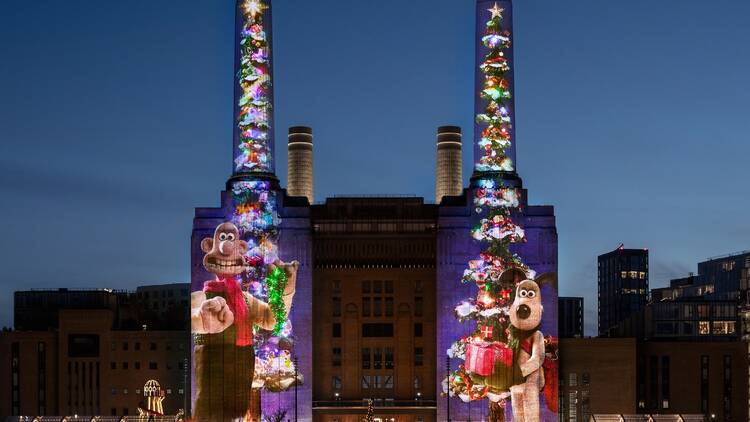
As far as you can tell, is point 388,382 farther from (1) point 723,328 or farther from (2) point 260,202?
(1) point 723,328

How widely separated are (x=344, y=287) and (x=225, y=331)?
42.8ft

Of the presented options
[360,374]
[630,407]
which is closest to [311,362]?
[360,374]

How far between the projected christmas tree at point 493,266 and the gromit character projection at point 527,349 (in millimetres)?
476

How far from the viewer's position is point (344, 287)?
450ft

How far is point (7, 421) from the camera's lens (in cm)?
10312

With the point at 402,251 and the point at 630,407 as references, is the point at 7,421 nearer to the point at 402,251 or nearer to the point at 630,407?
the point at 402,251

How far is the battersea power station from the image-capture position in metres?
131

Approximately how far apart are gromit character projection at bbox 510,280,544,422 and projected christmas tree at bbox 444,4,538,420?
48 centimetres

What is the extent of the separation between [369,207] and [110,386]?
32739mm

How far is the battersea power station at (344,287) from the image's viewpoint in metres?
131

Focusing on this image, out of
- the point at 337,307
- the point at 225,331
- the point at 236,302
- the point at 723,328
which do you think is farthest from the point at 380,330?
the point at 723,328

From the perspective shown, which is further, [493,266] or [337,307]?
[337,307]

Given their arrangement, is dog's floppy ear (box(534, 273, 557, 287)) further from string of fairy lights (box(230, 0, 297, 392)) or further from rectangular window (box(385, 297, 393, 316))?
string of fairy lights (box(230, 0, 297, 392))

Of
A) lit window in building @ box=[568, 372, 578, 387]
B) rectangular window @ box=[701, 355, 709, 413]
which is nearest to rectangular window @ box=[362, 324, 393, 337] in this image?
lit window in building @ box=[568, 372, 578, 387]
